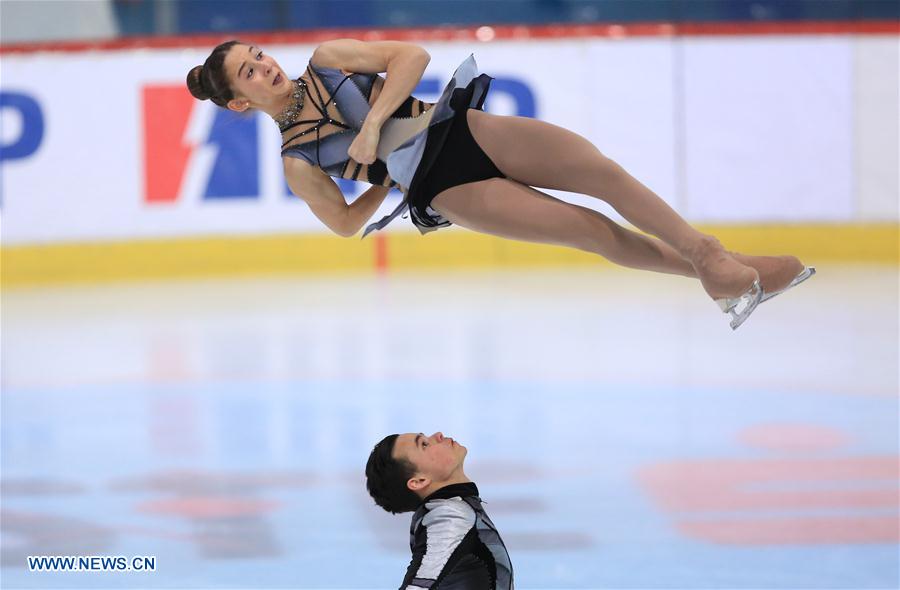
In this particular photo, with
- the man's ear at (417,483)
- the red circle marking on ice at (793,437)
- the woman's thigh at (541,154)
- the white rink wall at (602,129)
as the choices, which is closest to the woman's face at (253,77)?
the woman's thigh at (541,154)

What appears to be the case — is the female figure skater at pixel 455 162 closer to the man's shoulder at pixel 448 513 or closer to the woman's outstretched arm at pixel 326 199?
the woman's outstretched arm at pixel 326 199

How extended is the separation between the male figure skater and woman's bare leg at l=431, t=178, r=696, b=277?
0.60m

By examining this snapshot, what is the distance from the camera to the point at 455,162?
11.9 feet

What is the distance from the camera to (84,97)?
1033 cm

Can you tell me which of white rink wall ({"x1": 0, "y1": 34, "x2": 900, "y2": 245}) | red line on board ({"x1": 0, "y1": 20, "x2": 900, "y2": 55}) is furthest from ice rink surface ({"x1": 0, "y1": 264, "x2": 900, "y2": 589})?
red line on board ({"x1": 0, "y1": 20, "x2": 900, "y2": 55})

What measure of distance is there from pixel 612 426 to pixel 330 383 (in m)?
1.67

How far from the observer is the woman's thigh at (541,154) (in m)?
3.54

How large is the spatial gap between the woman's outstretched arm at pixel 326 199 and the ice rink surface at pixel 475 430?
1.19 metres

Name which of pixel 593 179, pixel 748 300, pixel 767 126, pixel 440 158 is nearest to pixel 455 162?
pixel 440 158

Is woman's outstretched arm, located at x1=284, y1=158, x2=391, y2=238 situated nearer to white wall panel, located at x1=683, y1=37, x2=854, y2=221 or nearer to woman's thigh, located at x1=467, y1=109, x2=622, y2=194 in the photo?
woman's thigh, located at x1=467, y1=109, x2=622, y2=194

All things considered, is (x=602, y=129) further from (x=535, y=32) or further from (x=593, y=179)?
(x=593, y=179)

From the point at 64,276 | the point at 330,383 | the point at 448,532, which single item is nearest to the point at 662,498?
the point at 448,532

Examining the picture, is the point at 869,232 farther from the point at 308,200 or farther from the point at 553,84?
the point at 308,200

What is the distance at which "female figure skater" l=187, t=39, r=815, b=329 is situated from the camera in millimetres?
3484
